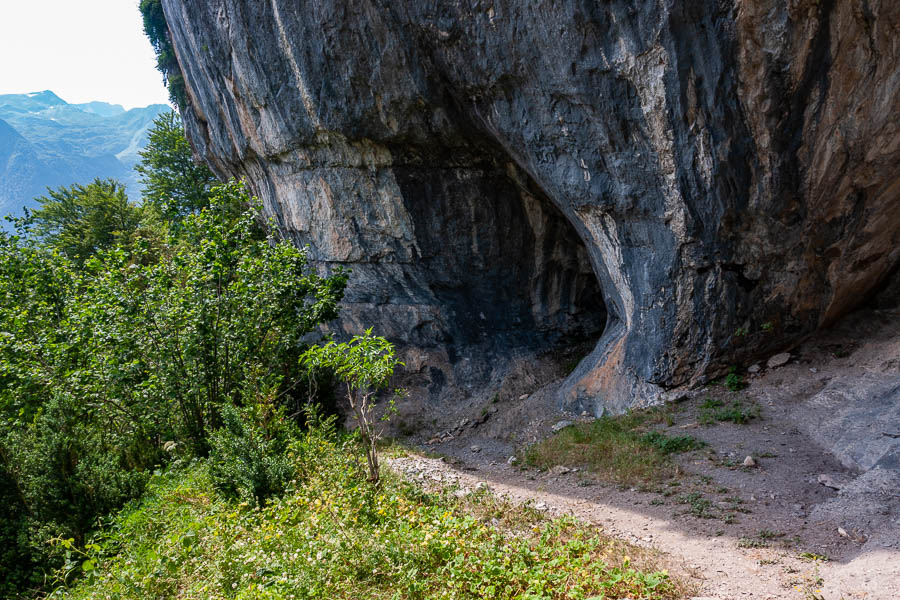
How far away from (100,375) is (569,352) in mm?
9243

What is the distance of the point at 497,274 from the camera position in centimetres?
1225

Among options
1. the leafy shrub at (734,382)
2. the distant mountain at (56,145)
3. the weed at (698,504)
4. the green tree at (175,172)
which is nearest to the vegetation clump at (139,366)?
the weed at (698,504)

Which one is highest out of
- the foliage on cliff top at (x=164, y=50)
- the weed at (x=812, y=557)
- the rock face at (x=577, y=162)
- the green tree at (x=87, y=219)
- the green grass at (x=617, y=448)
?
the foliage on cliff top at (x=164, y=50)

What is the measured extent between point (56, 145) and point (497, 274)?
417 ft

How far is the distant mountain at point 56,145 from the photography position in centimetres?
9744

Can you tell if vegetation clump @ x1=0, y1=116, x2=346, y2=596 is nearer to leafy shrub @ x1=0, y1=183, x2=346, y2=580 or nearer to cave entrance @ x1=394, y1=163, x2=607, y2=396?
leafy shrub @ x1=0, y1=183, x2=346, y2=580

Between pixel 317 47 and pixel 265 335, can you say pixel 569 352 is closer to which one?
pixel 265 335

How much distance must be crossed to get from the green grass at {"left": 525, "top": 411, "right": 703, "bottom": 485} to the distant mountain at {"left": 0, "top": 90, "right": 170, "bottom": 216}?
88.6 metres

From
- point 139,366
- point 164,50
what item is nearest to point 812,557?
point 139,366

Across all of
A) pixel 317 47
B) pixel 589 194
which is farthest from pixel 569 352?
pixel 317 47

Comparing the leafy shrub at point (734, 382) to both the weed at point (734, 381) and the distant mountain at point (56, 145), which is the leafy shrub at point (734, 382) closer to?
the weed at point (734, 381)

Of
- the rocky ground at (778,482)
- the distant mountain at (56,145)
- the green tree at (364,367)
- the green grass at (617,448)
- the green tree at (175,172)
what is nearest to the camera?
the rocky ground at (778,482)

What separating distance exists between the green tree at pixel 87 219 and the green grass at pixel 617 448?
622 inches

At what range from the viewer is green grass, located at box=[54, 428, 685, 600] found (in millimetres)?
3924
